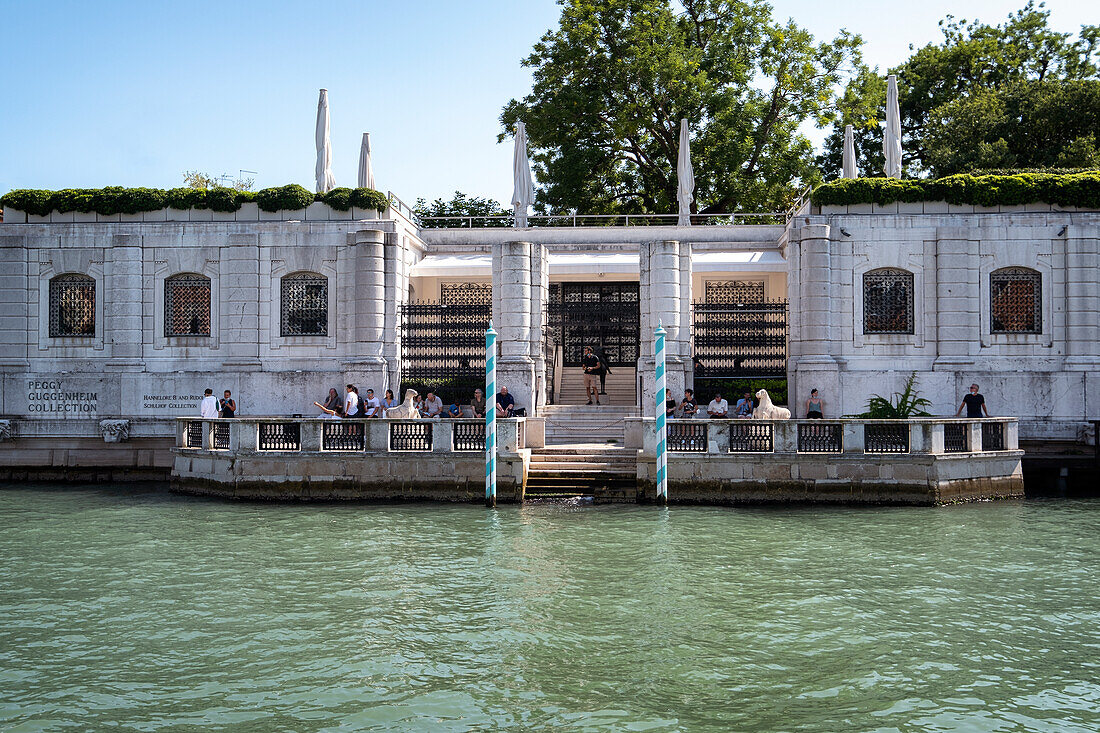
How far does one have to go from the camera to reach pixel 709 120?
110 ft

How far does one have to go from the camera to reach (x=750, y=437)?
727 inches

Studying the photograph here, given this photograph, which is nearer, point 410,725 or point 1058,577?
point 410,725

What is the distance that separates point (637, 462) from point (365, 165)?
11400mm

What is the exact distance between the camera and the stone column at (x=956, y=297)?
74.8ft

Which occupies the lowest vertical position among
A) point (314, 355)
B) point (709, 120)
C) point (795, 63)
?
point (314, 355)

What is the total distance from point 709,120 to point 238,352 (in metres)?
18.8

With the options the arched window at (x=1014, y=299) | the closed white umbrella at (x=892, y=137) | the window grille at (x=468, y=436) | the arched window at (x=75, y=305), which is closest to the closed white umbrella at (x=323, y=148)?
the arched window at (x=75, y=305)

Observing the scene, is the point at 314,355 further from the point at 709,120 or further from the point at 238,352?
the point at 709,120

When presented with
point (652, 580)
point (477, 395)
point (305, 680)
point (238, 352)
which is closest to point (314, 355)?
point (238, 352)

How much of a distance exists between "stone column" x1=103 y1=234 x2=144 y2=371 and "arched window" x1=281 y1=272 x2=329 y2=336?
12.3 feet

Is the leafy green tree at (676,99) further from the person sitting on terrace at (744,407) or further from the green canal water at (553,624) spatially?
the green canal water at (553,624)

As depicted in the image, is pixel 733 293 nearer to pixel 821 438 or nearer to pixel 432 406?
pixel 821 438

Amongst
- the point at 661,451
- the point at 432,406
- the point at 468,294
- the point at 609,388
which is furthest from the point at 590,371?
the point at 661,451

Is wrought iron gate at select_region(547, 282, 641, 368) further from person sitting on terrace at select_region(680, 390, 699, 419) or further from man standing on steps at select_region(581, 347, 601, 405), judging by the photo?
person sitting on terrace at select_region(680, 390, 699, 419)
